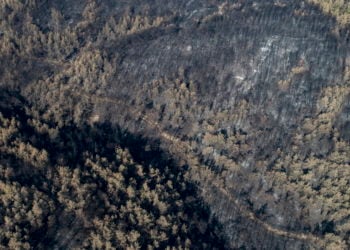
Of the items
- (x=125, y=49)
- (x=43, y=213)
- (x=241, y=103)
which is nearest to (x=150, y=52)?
(x=125, y=49)

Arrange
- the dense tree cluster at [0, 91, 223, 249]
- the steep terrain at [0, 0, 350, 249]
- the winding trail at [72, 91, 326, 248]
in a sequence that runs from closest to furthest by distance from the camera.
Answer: the dense tree cluster at [0, 91, 223, 249]
the winding trail at [72, 91, 326, 248]
the steep terrain at [0, 0, 350, 249]

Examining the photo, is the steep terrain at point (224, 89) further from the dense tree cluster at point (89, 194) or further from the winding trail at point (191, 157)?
the dense tree cluster at point (89, 194)

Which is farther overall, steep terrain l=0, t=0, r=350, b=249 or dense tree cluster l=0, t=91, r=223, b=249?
steep terrain l=0, t=0, r=350, b=249

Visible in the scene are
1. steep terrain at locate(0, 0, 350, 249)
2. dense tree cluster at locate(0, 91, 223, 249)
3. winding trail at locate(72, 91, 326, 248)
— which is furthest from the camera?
steep terrain at locate(0, 0, 350, 249)

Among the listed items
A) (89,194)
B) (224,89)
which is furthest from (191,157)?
(89,194)

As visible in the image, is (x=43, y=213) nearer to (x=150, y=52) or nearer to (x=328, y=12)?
(x=150, y=52)

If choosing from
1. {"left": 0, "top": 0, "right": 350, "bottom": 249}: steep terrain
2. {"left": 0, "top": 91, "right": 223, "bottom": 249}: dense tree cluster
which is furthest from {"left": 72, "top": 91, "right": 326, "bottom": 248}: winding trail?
{"left": 0, "top": 91, "right": 223, "bottom": 249}: dense tree cluster

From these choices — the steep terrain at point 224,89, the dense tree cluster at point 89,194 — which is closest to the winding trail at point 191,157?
the steep terrain at point 224,89

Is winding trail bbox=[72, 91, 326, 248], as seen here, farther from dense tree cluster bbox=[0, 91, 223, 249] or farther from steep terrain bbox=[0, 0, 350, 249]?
dense tree cluster bbox=[0, 91, 223, 249]

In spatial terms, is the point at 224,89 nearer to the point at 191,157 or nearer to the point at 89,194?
the point at 191,157
